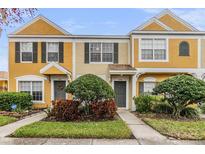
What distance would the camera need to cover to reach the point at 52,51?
63.9 ft

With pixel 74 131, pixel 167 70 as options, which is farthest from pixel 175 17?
pixel 74 131

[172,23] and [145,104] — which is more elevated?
[172,23]

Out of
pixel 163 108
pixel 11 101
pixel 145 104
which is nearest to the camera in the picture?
pixel 163 108

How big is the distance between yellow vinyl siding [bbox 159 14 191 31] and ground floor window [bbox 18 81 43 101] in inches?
341

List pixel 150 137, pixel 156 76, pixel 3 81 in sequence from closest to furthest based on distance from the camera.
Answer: pixel 150 137
pixel 156 76
pixel 3 81

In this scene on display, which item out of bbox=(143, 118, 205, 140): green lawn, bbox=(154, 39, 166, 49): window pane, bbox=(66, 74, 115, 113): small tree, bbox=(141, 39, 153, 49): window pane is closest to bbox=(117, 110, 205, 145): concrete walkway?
bbox=(143, 118, 205, 140): green lawn

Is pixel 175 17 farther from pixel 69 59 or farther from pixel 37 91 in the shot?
pixel 37 91

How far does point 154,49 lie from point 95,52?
143 inches

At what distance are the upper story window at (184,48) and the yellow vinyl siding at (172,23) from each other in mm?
960

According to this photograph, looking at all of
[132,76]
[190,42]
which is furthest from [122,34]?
[190,42]

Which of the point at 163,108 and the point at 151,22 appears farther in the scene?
the point at 151,22

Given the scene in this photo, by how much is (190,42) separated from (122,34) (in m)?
4.12

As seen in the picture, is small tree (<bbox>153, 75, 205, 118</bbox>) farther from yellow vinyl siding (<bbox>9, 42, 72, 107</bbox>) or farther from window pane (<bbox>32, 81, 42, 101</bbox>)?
window pane (<bbox>32, 81, 42, 101</bbox>)
